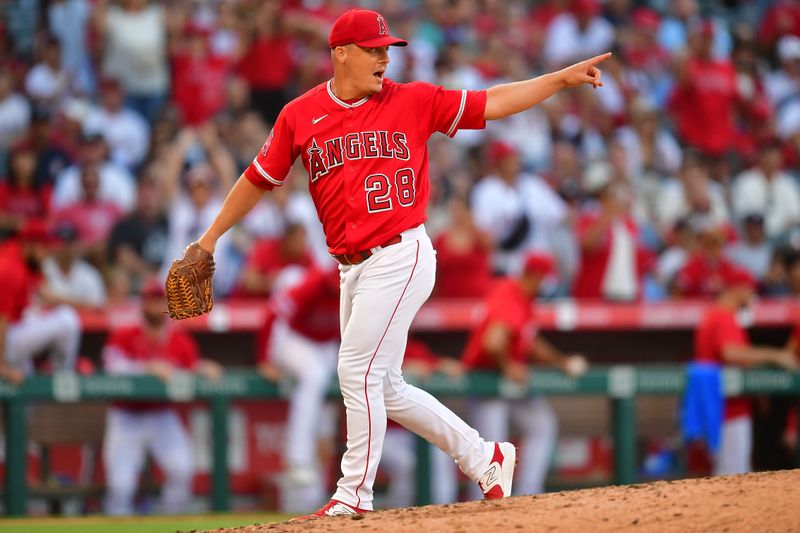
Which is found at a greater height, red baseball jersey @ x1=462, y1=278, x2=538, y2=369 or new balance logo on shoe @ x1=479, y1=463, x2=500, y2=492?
red baseball jersey @ x1=462, y1=278, x2=538, y2=369

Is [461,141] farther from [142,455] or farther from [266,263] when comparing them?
[142,455]

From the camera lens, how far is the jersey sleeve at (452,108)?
4.93 meters

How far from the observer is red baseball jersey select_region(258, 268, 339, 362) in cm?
844

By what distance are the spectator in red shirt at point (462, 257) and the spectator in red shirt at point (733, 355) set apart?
1642mm

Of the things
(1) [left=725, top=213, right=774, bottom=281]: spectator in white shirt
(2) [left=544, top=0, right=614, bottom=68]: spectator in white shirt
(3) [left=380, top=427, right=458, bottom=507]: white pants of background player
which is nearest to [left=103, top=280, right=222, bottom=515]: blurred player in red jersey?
(3) [left=380, top=427, right=458, bottom=507]: white pants of background player

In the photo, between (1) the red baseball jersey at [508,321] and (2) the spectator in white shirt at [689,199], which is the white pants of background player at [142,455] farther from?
(2) the spectator in white shirt at [689,199]

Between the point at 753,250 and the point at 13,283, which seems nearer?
the point at 13,283

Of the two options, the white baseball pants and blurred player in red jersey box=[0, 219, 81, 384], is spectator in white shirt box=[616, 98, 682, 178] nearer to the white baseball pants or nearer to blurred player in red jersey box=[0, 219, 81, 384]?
the white baseball pants

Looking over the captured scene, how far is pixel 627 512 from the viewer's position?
444 centimetres

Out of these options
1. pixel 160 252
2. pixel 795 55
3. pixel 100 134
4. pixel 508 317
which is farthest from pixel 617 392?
pixel 795 55

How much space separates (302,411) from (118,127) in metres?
3.71

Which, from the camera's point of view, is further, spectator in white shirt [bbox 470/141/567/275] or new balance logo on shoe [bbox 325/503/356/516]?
spectator in white shirt [bbox 470/141/567/275]

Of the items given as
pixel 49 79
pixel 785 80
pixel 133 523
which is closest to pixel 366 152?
pixel 133 523

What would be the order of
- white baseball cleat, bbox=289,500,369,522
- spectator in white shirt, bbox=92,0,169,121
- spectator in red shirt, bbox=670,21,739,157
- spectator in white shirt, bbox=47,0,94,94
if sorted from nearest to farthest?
white baseball cleat, bbox=289,500,369,522 → spectator in white shirt, bbox=92,0,169,121 → spectator in white shirt, bbox=47,0,94,94 → spectator in red shirt, bbox=670,21,739,157
